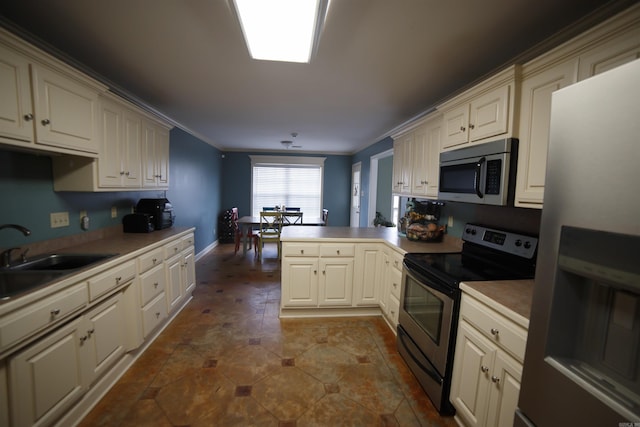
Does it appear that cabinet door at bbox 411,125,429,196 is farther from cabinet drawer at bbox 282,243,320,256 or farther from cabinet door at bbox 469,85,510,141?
cabinet drawer at bbox 282,243,320,256

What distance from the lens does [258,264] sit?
→ 4.65 meters

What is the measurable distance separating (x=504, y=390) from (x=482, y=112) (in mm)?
1604

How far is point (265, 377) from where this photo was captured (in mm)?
1883

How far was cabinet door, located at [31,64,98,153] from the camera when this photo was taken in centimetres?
147

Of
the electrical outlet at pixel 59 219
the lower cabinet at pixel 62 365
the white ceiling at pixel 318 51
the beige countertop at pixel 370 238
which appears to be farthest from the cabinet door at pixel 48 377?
the white ceiling at pixel 318 51

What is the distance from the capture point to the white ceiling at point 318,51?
138 cm

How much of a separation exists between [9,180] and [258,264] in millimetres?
3358

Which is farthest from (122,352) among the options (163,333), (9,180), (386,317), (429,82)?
(429,82)

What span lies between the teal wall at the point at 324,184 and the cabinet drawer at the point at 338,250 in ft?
14.2

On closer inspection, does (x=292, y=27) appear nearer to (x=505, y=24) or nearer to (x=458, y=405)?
(x=505, y=24)

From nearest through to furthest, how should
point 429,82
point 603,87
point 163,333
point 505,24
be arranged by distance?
1. point 603,87
2. point 505,24
3. point 429,82
4. point 163,333

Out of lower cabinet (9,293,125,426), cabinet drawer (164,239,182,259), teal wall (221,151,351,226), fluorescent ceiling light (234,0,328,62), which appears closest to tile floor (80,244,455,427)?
lower cabinet (9,293,125,426)

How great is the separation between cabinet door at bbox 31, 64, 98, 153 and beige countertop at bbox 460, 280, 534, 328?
2627mm

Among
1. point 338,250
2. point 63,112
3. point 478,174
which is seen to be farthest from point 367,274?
point 63,112
